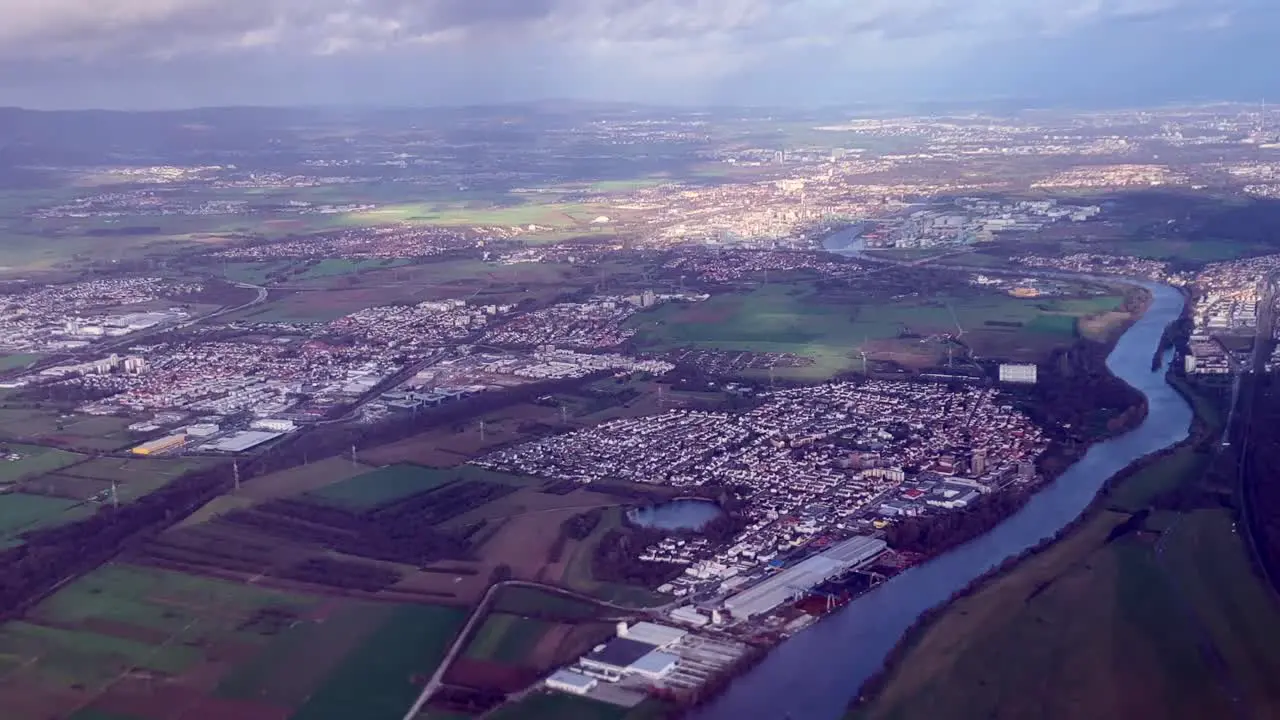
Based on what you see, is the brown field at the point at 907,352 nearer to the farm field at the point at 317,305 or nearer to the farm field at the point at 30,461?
the farm field at the point at 317,305

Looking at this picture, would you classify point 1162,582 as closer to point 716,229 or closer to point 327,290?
point 327,290

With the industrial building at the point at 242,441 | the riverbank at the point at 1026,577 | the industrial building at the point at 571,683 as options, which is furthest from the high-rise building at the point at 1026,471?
the industrial building at the point at 242,441

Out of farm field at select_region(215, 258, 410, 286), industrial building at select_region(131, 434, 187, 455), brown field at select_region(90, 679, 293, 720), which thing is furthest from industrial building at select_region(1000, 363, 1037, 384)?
farm field at select_region(215, 258, 410, 286)

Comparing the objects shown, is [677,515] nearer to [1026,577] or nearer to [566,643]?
[566,643]

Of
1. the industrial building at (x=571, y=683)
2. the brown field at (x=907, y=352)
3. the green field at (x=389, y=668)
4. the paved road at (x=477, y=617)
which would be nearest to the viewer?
the green field at (x=389, y=668)

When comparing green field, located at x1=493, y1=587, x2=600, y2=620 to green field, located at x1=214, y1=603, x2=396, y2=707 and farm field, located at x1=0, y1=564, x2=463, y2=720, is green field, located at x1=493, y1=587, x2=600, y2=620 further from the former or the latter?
green field, located at x1=214, y1=603, x2=396, y2=707

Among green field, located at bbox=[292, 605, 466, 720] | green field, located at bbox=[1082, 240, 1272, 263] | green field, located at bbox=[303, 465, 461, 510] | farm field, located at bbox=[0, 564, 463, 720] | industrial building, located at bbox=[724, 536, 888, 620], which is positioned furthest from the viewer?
green field, located at bbox=[1082, 240, 1272, 263]
